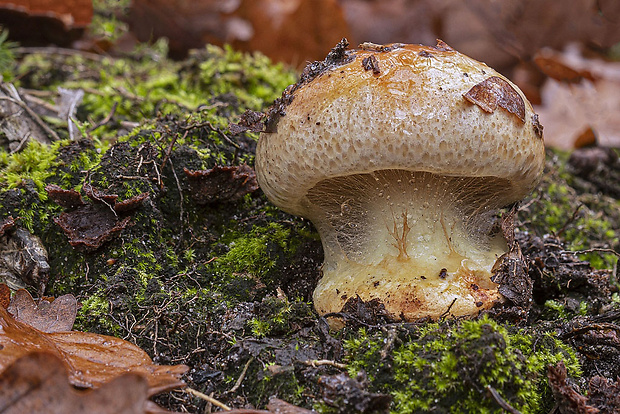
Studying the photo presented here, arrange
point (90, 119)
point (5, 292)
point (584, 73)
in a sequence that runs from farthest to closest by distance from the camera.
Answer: point (584, 73)
point (90, 119)
point (5, 292)

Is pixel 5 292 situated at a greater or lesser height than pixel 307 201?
lesser

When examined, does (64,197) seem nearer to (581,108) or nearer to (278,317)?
(278,317)

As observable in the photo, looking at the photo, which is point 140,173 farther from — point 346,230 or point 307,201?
point 346,230

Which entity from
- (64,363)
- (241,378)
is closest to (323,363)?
(241,378)

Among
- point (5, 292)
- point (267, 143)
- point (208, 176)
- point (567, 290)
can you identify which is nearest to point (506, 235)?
point (567, 290)

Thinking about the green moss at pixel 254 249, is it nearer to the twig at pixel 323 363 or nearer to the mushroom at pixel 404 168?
the mushroom at pixel 404 168

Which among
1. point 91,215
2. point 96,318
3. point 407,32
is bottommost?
point 96,318

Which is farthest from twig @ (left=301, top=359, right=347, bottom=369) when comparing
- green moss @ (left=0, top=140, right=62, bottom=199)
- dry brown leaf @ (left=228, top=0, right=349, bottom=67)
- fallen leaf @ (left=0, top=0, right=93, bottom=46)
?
dry brown leaf @ (left=228, top=0, right=349, bottom=67)

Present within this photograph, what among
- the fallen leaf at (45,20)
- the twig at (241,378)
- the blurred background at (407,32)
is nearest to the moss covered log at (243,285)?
the twig at (241,378)
